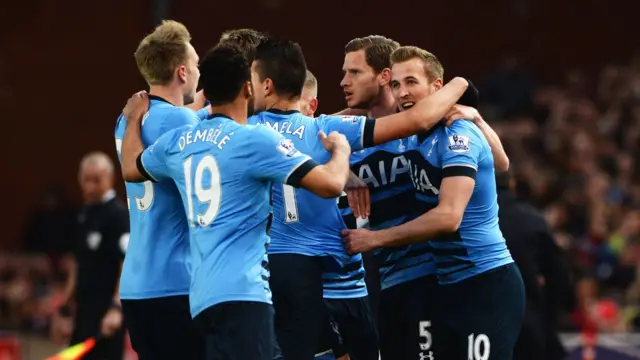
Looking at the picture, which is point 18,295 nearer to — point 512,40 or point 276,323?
point 512,40

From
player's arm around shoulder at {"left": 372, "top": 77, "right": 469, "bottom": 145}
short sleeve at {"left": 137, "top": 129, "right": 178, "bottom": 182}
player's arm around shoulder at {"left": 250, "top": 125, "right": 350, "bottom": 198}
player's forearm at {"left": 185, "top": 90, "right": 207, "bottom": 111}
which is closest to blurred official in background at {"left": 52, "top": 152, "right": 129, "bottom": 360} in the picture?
player's forearm at {"left": 185, "top": 90, "right": 207, "bottom": 111}

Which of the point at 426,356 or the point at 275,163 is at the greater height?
the point at 275,163

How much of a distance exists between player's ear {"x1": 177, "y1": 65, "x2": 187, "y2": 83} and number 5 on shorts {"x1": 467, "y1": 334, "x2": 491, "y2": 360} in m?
2.01

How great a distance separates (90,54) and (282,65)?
1363 centimetres

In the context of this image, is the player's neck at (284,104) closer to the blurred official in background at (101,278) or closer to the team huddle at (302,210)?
the team huddle at (302,210)

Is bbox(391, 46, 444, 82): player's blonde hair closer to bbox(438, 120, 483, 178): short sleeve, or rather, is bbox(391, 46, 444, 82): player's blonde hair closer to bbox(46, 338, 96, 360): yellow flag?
bbox(438, 120, 483, 178): short sleeve

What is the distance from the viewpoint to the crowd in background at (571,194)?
13.9 metres

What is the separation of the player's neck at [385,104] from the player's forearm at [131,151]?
4.89 ft

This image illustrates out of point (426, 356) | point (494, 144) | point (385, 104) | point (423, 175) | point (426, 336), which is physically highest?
point (385, 104)

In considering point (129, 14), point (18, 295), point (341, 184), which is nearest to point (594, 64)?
point (129, 14)

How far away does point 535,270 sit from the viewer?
384 inches

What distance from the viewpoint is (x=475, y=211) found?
291 inches

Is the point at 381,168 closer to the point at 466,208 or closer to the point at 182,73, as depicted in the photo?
the point at 466,208

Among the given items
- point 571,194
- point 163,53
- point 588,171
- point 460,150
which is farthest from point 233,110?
point 588,171
